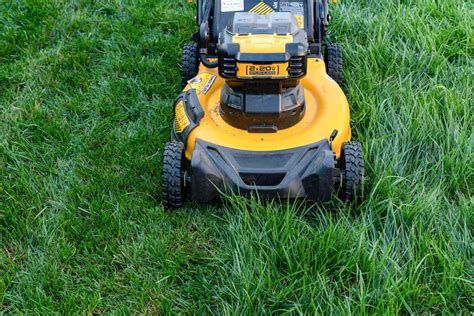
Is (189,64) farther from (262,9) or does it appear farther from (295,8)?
(295,8)

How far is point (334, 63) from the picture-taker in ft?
12.6

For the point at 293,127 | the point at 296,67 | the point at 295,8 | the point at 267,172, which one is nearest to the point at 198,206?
the point at 267,172

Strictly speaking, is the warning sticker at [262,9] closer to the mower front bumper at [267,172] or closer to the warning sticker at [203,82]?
the warning sticker at [203,82]

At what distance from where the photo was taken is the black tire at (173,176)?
10.0ft

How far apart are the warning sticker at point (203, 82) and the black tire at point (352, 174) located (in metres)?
0.82

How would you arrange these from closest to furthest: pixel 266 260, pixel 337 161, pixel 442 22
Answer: pixel 266 260 → pixel 337 161 → pixel 442 22

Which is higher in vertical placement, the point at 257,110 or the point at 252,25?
the point at 252,25

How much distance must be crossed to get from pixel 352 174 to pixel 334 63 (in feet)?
3.40

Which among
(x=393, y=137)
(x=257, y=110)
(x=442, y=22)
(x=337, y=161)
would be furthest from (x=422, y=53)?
(x=257, y=110)

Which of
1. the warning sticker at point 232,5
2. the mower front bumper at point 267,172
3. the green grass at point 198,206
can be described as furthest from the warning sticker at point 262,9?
the mower front bumper at point 267,172

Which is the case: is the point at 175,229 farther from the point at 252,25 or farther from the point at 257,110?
the point at 252,25

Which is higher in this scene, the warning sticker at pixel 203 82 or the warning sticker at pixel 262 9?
the warning sticker at pixel 262 9

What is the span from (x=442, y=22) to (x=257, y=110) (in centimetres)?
183

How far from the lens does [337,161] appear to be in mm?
3234
